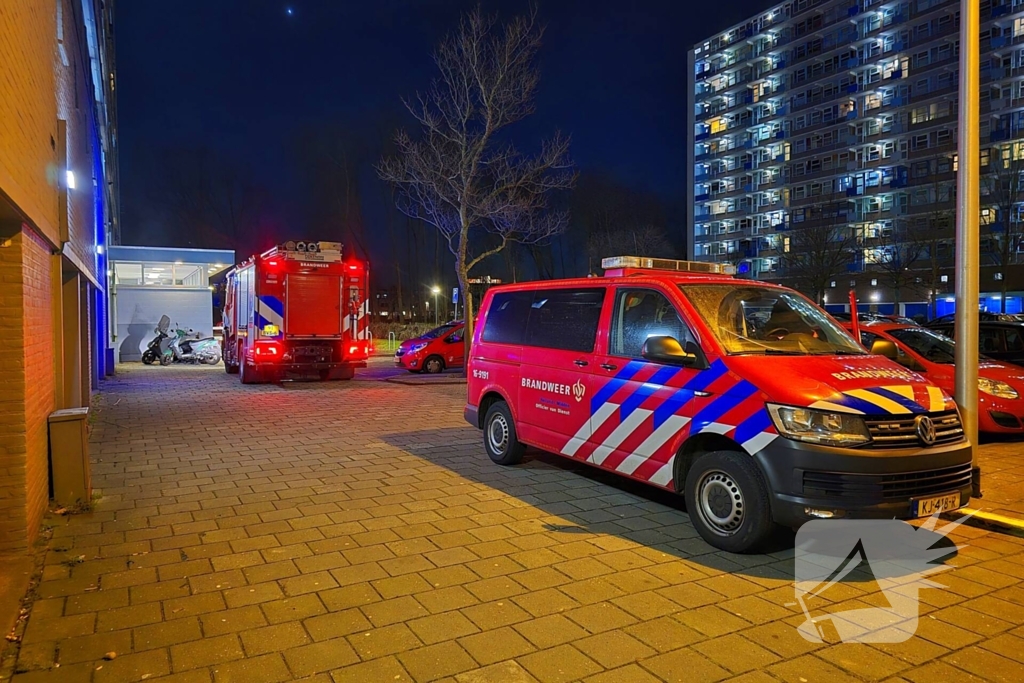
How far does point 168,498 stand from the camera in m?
6.58

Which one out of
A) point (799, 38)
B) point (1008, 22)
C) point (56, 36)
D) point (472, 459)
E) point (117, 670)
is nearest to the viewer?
point (117, 670)

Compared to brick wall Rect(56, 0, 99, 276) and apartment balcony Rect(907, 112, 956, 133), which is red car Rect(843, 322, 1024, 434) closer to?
brick wall Rect(56, 0, 99, 276)

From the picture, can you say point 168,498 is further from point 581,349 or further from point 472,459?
point 581,349

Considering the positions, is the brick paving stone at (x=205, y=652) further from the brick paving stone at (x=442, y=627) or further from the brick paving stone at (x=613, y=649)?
the brick paving stone at (x=613, y=649)

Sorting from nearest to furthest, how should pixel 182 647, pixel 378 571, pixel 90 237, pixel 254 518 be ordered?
pixel 182 647 < pixel 378 571 < pixel 254 518 < pixel 90 237

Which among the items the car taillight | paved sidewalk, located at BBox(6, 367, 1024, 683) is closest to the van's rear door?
the car taillight

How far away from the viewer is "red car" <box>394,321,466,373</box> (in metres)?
19.9

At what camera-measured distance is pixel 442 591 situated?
4391 mm

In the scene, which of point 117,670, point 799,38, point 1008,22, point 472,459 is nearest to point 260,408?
point 472,459

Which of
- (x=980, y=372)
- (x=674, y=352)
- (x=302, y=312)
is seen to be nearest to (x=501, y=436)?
(x=674, y=352)

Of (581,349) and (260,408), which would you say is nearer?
(581,349)

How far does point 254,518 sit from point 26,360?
2.11 metres

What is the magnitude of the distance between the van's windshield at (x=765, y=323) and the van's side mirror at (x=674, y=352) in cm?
21

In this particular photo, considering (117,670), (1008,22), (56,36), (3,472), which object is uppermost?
(1008,22)
